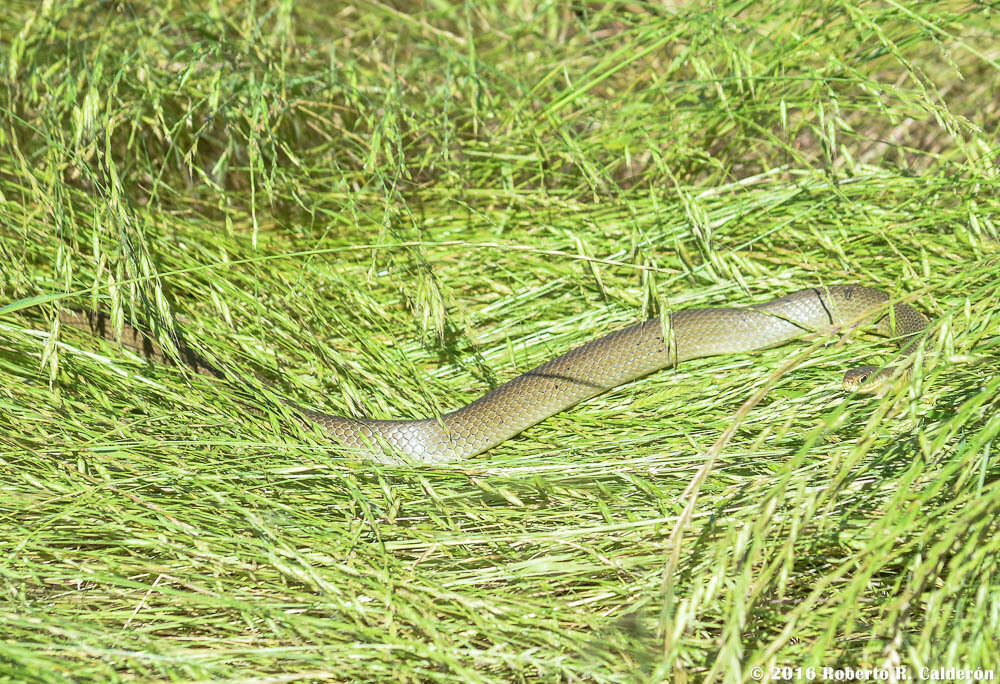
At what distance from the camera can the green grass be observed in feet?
5.69

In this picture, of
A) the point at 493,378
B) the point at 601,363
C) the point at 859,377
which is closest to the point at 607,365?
the point at 601,363

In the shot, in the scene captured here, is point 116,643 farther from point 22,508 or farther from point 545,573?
point 545,573

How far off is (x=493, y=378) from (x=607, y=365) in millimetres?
452

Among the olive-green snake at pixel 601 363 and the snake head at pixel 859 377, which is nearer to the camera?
the snake head at pixel 859 377

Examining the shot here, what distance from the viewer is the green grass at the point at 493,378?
174 centimetres

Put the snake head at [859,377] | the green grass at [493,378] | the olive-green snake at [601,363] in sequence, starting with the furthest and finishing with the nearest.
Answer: the olive-green snake at [601,363], the snake head at [859,377], the green grass at [493,378]

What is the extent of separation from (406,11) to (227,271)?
9.46 feet

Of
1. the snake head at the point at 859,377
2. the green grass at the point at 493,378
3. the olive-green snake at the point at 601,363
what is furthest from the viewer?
the olive-green snake at the point at 601,363

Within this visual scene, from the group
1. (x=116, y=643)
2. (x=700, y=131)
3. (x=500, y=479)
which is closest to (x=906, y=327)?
(x=700, y=131)

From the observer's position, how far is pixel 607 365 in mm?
2924

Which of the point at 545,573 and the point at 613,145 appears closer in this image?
the point at 545,573

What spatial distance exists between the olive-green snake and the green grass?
0.08 m

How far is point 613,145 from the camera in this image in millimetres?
3383

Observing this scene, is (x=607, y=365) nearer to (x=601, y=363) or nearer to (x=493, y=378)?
(x=601, y=363)
